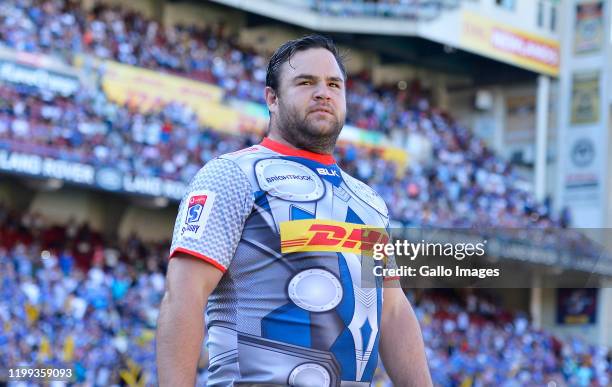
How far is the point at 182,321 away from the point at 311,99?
786mm

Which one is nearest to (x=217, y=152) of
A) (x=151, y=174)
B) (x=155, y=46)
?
(x=151, y=174)

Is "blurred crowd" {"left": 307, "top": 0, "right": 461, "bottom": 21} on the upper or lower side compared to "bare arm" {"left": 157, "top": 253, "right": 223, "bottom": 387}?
upper

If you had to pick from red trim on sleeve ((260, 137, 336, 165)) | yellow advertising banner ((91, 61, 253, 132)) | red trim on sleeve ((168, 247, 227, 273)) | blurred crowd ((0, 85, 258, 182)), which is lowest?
red trim on sleeve ((168, 247, 227, 273))

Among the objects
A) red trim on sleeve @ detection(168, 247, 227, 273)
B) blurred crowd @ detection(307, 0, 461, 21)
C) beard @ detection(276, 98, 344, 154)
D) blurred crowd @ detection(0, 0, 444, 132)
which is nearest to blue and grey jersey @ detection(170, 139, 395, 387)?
red trim on sleeve @ detection(168, 247, 227, 273)

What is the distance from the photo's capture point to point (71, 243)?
67.2 feet

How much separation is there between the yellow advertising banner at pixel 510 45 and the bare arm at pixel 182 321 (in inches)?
1128

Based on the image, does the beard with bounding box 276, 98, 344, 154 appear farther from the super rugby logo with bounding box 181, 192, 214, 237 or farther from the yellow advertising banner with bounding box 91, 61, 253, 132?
the yellow advertising banner with bounding box 91, 61, 253, 132

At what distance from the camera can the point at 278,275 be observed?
3.28 meters

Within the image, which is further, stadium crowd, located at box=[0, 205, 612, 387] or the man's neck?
stadium crowd, located at box=[0, 205, 612, 387]

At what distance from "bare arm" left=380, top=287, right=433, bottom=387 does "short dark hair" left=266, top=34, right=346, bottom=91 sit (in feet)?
2.40

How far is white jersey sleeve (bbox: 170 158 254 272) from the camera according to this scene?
3225 mm

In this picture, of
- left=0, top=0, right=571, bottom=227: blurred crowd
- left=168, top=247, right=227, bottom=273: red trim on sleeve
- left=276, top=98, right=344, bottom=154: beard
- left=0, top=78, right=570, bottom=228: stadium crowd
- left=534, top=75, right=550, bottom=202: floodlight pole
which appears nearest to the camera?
left=168, top=247, right=227, bottom=273: red trim on sleeve

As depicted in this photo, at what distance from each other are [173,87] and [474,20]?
35.2 feet

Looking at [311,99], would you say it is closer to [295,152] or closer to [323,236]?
[295,152]
